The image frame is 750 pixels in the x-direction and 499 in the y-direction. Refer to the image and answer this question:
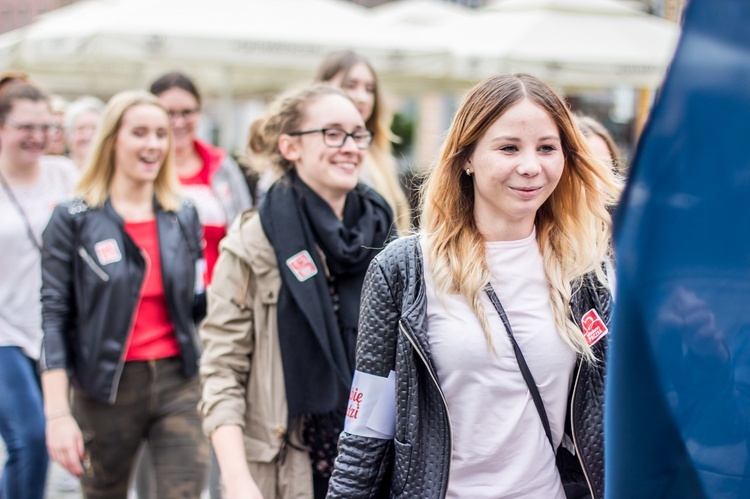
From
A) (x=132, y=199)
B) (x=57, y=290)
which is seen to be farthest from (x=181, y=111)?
(x=57, y=290)

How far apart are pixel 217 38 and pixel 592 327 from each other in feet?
23.7

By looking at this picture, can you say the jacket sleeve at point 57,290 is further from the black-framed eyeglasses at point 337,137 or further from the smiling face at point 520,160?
the smiling face at point 520,160

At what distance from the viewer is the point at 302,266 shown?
3.19 meters

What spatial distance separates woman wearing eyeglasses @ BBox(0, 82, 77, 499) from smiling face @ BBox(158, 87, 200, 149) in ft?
2.05

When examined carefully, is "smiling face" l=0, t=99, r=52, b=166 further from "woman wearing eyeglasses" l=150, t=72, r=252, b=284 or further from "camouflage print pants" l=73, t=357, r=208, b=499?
"camouflage print pants" l=73, t=357, r=208, b=499

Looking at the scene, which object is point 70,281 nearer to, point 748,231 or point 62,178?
point 62,178

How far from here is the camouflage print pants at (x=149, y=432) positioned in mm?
4023

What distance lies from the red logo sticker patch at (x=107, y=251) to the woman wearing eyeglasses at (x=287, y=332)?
925 mm

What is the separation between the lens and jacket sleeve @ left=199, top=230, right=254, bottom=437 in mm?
3035

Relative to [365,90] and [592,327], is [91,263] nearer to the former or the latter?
[365,90]

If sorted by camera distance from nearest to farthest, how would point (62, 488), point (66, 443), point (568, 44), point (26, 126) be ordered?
1. point (66, 443)
2. point (26, 126)
3. point (62, 488)
4. point (568, 44)

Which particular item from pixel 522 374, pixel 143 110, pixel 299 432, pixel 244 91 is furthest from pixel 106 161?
pixel 244 91

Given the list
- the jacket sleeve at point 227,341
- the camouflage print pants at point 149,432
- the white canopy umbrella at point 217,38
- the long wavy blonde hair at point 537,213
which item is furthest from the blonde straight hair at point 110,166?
the white canopy umbrella at point 217,38

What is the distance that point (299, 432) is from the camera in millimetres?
3156
